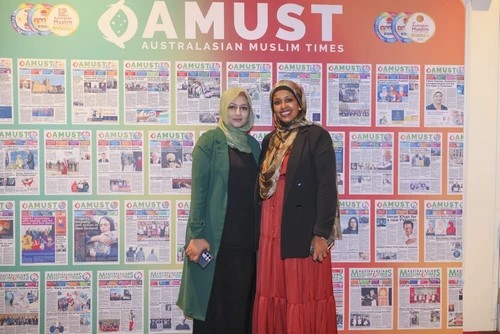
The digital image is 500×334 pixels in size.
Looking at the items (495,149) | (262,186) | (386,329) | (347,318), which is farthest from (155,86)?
(495,149)

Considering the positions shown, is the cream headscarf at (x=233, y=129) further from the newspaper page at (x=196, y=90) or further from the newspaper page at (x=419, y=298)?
the newspaper page at (x=419, y=298)

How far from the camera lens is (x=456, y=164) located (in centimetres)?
336

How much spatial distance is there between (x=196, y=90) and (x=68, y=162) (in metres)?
0.96

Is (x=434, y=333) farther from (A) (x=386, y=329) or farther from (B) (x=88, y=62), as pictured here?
(B) (x=88, y=62)

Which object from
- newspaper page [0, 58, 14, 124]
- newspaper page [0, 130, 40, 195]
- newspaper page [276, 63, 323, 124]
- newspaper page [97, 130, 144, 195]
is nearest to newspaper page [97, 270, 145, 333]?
newspaper page [97, 130, 144, 195]

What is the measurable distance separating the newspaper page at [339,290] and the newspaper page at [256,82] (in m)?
1.12

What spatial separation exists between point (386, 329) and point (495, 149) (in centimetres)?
158

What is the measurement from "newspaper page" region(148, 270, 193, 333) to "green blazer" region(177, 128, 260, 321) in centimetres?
45

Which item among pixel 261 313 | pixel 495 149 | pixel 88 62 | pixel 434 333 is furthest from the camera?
pixel 495 149

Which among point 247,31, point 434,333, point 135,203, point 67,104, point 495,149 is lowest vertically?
point 434,333

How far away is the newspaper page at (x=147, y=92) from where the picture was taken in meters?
3.19

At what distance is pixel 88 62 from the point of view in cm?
317

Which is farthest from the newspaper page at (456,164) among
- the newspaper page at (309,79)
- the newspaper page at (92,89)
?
the newspaper page at (92,89)

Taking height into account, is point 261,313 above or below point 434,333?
above
